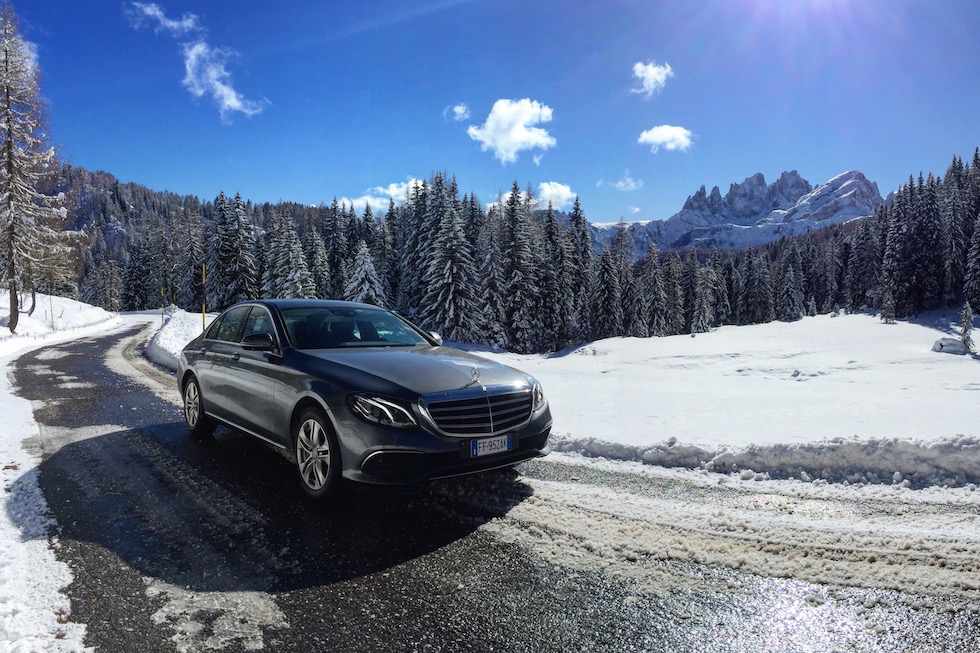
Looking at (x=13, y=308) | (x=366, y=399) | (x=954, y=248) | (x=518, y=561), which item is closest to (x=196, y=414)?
(x=366, y=399)

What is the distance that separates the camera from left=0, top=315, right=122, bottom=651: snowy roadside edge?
8.73 ft

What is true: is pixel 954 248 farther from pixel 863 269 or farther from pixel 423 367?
pixel 423 367

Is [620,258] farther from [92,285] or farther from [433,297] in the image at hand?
[92,285]

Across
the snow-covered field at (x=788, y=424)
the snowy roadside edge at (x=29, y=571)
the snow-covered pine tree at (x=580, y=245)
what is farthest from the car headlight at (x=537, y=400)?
the snow-covered pine tree at (x=580, y=245)

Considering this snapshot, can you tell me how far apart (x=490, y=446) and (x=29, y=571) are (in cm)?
318

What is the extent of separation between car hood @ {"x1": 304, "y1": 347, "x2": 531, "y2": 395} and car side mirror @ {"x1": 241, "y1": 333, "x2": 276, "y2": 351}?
51 cm

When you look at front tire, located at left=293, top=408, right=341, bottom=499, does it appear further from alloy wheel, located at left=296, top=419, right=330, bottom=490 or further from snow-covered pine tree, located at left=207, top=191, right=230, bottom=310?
snow-covered pine tree, located at left=207, top=191, right=230, bottom=310

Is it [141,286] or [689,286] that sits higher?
[141,286]

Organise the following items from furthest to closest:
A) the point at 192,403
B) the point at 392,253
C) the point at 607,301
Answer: the point at 392,253
the point at 607,301
the point at 192,403

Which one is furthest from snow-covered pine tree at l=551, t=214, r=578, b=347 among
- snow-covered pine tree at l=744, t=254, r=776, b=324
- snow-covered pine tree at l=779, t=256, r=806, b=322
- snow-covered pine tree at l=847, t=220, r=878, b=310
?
snow-covered pine tree at l=847, t=220, r=878, b=310

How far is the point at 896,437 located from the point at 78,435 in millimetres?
9718

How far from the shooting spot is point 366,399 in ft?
13.4

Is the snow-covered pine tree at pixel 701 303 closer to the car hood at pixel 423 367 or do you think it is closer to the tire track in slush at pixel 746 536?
the tire track in slush at pixel 746 536

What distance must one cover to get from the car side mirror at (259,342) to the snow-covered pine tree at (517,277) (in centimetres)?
3842
